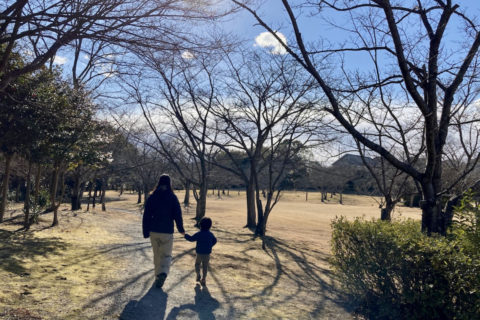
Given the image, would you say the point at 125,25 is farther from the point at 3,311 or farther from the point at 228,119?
the point at 228,119

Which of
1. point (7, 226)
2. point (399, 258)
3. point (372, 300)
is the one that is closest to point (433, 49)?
point (399, 258)

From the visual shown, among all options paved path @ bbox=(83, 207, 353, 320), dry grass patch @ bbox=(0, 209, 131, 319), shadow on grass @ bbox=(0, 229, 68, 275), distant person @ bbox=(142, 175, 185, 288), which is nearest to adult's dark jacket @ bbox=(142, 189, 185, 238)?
distant person @ bbox=(142, 175, 185, 288)

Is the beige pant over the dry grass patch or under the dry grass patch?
over

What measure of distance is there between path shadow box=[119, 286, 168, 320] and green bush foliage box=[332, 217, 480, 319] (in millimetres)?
2732

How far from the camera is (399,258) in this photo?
4367mm

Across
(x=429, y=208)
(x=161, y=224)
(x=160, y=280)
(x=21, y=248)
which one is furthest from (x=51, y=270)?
(x=429, y=208)

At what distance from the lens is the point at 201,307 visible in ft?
15.8

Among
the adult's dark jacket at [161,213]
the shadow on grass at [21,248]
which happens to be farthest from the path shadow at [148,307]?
the shadow on grass at [21,248]

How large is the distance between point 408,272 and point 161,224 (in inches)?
130

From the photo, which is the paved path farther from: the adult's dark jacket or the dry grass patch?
the adult's dark jacket

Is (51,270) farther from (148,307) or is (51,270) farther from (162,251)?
(148,307)

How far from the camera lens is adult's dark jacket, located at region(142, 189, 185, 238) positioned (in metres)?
5.44

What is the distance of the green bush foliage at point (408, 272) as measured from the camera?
349cm

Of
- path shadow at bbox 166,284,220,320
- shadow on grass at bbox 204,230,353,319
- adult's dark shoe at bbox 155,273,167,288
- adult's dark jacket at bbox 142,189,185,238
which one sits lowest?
shadow on grass at bbox 204,230,353,319
